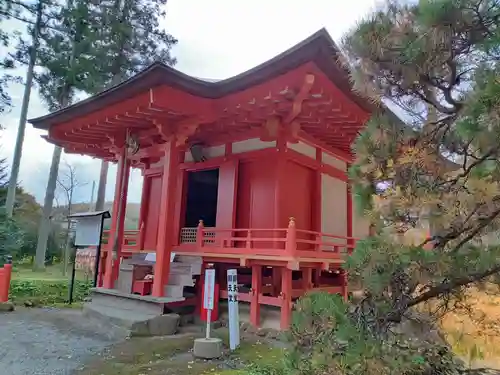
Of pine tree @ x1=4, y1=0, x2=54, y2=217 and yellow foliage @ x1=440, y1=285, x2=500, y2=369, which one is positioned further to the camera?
pine tree @ x1=4, y1=0, x2=54, y2=217

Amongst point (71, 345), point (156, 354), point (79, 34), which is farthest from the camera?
point (79, 34)

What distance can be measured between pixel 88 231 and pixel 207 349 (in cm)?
471

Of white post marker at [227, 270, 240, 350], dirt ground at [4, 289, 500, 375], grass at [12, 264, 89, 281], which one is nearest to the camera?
dirt ground at [4, 289, 500, 375]

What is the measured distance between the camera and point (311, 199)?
6930mm

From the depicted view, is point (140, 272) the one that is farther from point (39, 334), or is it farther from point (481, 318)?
point (481, 318)

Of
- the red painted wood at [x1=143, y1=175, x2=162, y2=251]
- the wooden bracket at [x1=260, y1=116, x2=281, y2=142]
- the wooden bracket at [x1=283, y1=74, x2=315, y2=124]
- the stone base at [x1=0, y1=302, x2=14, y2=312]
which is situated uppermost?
the wooden bracket at [x1=283, y1=74, x2=315, y2=124]

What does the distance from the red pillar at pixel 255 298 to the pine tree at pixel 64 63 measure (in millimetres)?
10971

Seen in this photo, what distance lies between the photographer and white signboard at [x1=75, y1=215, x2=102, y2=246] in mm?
7773

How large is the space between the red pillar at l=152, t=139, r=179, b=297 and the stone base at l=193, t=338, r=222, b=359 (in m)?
1.65

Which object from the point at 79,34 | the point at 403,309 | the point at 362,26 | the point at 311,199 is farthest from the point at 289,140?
the point at 79,34

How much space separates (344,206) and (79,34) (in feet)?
40.5

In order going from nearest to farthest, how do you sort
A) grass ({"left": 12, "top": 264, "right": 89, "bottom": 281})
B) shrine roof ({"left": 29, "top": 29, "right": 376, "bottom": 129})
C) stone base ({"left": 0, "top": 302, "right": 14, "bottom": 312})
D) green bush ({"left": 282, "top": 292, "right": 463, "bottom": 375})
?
green bush ({"left": 282, "top": 292, "right": 463, "bottom": 375}) → shrine roof ({"left": 29, "top": 29, "right": 376, "bottom": 129}) → stone base ({"left": 0, "top": 302, "right": 14, "bottom": 312}) → grass ({"left": 12, "top": 264, "right": 89, "bottom": 281})

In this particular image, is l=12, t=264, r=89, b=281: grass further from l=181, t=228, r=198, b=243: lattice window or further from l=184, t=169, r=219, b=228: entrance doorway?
l=181, t=228, r=198, b=243: lattice window

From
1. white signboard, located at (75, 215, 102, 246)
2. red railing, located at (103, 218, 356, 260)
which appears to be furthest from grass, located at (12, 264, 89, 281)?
red railing, located at (103, 218, 356, 260)
